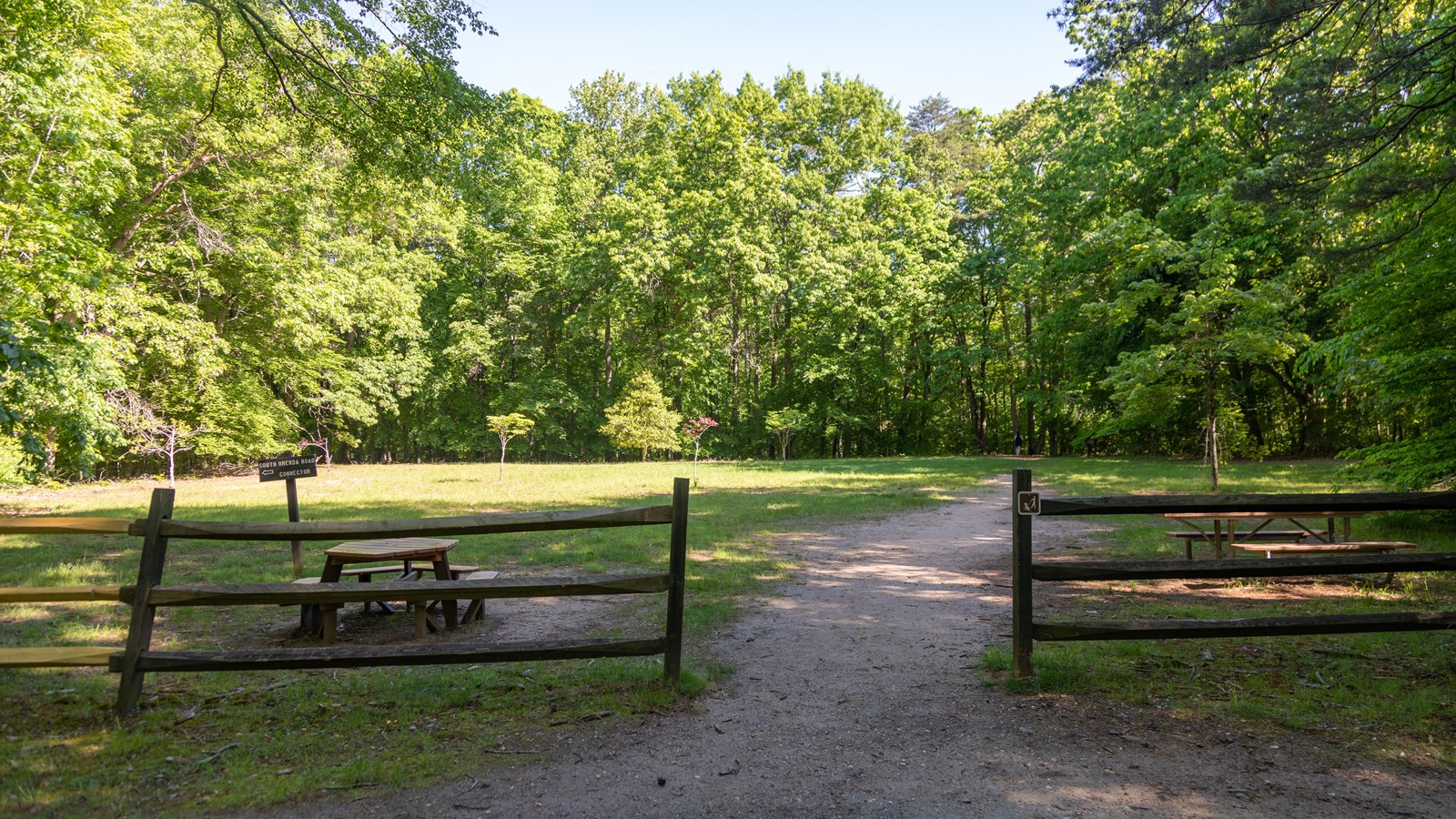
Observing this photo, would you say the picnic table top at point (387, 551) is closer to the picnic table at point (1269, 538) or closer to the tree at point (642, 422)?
the picnic table at point (1269, 538)

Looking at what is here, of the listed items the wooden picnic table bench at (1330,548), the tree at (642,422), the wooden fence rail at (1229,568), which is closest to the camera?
the wooden fence rail at (1229,568)

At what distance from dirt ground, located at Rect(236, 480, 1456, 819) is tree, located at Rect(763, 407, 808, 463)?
92.2ft

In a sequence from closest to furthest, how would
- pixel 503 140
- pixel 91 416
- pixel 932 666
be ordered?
1. pixel 932 666
2. pixel 503 140
3. pixel 91 416

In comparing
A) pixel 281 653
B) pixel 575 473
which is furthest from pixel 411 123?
pixel 575 473

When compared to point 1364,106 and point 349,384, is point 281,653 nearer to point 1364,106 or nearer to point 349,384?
point 1364,106

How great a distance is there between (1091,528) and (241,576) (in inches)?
458

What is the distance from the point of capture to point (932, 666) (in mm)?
5332

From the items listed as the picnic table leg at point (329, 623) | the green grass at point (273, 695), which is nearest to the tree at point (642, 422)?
the green grass at point (273, 695)

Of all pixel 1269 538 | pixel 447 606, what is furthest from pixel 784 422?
pixel 447 606

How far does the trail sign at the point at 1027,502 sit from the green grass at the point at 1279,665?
1108mm

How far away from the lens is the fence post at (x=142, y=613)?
433 cm

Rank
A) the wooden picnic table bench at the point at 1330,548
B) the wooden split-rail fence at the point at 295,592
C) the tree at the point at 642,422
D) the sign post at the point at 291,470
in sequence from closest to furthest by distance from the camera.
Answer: the wooden split-rail fence at the point at 295,592 < the wooden picnic table bench at the point at 1330,548 < the sign post at the point at 291,470 < the tree at the point at 642,422

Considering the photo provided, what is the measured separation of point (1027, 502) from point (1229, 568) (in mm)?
1267

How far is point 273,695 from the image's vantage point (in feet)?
15.9
